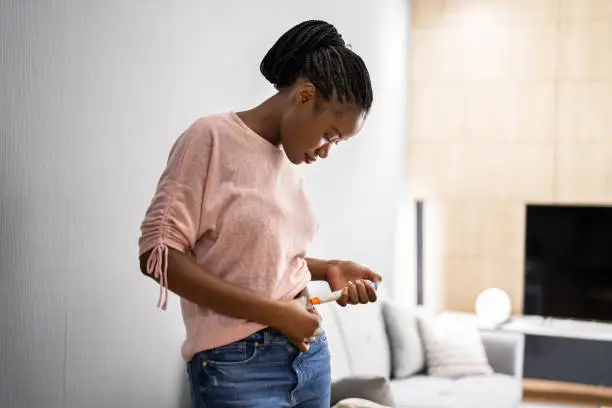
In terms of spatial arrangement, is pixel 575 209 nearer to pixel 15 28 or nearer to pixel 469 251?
pixel 469 251

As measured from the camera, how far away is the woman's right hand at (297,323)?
1.18 metres

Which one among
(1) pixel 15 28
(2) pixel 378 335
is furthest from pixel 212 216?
(2) pixel 378 335

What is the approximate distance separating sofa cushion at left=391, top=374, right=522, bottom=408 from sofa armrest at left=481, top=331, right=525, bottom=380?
0.14 meters

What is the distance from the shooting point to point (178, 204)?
3.75 ft

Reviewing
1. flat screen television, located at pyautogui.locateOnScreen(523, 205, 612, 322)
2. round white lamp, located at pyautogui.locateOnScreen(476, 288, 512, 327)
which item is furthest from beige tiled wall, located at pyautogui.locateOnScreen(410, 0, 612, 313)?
round white lamp, located at pyautogui.locateOnScreen(476, 288, 512, 327)

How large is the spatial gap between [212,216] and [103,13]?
2.43ft

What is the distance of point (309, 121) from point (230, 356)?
0.39 meters

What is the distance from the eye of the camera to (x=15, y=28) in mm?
1389

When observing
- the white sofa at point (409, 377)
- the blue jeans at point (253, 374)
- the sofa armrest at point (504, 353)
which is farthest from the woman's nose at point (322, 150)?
the sofa armrest at point (504, 353)

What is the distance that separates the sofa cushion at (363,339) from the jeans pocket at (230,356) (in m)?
1.84

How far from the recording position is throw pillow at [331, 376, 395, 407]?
100 inches

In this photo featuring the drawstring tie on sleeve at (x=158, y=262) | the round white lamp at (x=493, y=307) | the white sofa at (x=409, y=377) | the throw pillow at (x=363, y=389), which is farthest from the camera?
the round white lamp at (x=493, y=307)

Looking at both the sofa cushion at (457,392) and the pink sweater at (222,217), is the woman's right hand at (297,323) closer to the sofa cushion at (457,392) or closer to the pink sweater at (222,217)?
the pink sweater at (222,217)

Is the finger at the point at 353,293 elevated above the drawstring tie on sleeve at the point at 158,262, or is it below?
below
